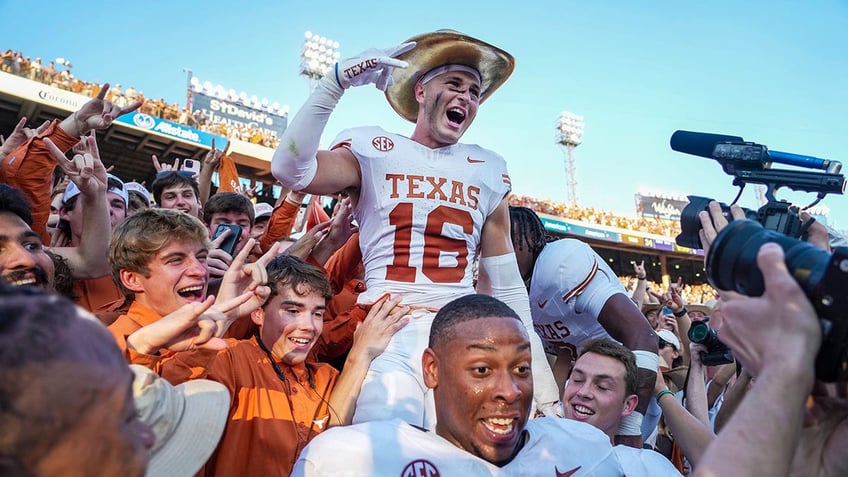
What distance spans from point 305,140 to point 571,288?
1.97 metres

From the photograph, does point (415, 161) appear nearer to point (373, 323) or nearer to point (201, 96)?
point (373, 323)

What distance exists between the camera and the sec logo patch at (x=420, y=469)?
79.1 inches

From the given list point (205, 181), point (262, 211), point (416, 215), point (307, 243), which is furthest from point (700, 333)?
point (205, 181)

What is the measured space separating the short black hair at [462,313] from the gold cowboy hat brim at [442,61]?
1368mm

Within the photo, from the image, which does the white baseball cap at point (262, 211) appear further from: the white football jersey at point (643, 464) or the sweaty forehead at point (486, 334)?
the white football jersey at point (643, 464)

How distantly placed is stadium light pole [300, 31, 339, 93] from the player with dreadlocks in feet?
126

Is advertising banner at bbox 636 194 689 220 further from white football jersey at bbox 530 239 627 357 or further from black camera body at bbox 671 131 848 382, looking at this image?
black camera body at bbox 671 131 848 382

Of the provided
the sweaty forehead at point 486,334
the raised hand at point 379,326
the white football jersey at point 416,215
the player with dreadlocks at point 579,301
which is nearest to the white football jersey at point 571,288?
the player with dreadlocks at point 579,301

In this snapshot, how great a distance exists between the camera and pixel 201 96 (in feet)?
118

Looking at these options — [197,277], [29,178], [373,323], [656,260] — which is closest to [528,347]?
[373,323]

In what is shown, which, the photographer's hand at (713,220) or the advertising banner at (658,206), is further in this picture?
the advertising banner at (658,206)

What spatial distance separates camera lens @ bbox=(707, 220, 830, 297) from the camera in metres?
1.29

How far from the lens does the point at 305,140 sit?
106 inches

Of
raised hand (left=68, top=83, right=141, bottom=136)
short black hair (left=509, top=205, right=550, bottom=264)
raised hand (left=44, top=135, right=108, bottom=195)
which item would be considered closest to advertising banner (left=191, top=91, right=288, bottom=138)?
raised hand (left=68, top=83, right=141, bottom=136)
